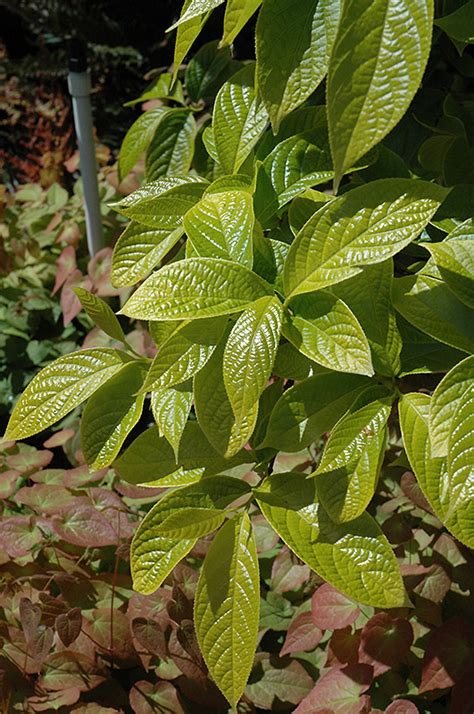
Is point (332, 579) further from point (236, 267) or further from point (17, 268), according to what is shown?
point (17, 268)

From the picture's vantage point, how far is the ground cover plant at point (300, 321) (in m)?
0.65

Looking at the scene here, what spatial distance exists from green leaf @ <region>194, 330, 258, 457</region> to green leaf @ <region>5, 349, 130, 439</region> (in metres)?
0.15

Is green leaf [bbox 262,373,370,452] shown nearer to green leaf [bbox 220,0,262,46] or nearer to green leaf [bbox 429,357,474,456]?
green leaf [bbox 429,357,474,456]

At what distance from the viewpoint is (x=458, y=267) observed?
665 millimetres

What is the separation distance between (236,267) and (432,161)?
0.36m

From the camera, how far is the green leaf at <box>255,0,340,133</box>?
65 centimetres

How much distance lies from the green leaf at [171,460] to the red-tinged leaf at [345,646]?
45cm

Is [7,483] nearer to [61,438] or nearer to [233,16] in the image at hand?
[61,438]

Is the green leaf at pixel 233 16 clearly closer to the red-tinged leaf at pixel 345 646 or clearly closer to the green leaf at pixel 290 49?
the green leaf at pixel 290 49

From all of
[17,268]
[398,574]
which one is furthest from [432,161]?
[17,268]

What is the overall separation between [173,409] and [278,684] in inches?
25.1

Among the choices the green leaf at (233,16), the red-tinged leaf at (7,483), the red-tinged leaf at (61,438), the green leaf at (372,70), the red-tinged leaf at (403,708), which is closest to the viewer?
the green leaf at (372,70)

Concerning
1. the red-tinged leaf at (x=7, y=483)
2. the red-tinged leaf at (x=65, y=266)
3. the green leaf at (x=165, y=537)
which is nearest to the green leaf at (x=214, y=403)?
the green leaf at (x=165, y=537)

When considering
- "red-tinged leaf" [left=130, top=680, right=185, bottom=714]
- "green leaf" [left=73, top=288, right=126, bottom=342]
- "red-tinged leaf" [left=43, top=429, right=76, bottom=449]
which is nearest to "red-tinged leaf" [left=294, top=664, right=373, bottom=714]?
"red-tinged leaf" [left=130, top=680, right=185, bottom=714]
